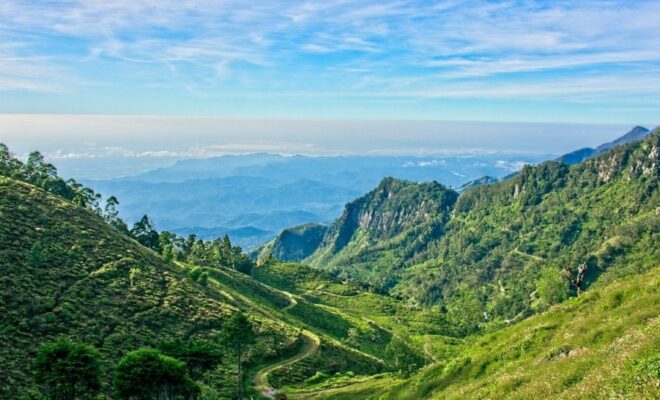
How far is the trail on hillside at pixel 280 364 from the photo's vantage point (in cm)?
8119

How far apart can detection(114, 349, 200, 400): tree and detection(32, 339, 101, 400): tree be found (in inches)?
118

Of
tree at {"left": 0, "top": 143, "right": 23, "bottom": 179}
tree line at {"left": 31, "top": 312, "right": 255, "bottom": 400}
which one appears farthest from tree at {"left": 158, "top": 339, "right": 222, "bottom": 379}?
tree at {"left": 0, "top": 143, "right": 23, "bottom": 179}

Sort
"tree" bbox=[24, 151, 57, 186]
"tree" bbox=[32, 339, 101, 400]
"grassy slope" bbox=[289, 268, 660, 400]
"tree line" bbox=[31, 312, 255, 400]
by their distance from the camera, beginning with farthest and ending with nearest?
1. "tree" bbox=[24, 151, 57, 186]
2. "tree line" bbox=[31, 312, 255, 400]
3. "tree" bbox=[32, 339, 101, 400]
4. "grassy slope" bbox=[289, 268, 660, 400]

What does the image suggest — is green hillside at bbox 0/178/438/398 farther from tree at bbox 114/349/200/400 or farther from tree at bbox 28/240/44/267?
tree at bbox 114/349/200/400

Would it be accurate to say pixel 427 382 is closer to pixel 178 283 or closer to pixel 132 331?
pixel 132 331

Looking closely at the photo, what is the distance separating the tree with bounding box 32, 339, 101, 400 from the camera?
176 feet

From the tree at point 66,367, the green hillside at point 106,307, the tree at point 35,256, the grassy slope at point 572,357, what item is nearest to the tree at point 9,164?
the green hillside at point 106,307

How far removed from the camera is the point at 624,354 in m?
23.8

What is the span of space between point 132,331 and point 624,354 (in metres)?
78.8

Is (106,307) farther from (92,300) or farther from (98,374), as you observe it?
(98,374)

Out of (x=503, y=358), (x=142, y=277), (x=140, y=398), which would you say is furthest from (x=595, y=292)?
(x=142, y=277)

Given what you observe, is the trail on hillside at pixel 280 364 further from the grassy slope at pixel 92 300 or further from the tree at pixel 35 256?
the tree at pixel 35 256

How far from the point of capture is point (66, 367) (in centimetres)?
5366

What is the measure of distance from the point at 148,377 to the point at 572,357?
155 feet
